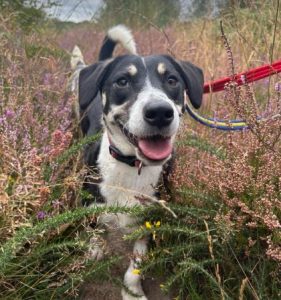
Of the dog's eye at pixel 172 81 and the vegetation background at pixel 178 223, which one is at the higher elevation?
the dog's eye at pixel 172 81

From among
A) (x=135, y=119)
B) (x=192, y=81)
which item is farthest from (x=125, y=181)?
(x=192, y=81)

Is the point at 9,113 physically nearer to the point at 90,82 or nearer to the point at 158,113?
the point at 90,82

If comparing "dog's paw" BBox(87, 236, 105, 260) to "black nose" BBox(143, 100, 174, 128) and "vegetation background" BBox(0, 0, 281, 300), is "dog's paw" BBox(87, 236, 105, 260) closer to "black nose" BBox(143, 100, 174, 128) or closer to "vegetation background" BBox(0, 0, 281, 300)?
"vegetation background" BBox(0, 0, 281, 300)

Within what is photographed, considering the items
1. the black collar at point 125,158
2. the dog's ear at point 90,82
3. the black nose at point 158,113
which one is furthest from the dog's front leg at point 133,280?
the dog's ear at point 90,82

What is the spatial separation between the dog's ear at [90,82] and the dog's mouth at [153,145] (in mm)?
349

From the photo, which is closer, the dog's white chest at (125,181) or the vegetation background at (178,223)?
the vegetation background at (178,223)

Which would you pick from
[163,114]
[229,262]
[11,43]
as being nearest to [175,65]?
[163,114]

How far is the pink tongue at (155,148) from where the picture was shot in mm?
2193

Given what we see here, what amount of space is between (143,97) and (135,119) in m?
0.13

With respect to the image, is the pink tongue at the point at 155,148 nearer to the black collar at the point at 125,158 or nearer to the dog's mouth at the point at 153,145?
the dog's mouth at the point at 153,145

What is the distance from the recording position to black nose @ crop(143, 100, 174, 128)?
2070 mm

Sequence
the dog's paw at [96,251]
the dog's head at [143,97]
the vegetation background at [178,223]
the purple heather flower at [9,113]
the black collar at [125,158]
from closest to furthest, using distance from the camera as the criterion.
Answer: the vegetation background at [178,223]
the dog's paw at [96,251]
the dog's head at [143,97]
the purple heather flower at [9,113]
the black collar at [125,158]

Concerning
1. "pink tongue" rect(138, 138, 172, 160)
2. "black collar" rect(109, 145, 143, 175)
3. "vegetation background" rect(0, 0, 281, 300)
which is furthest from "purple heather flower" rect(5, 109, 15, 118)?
"pink tongue" rect(138, 138, 172, 160)

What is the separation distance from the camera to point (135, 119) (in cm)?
215
